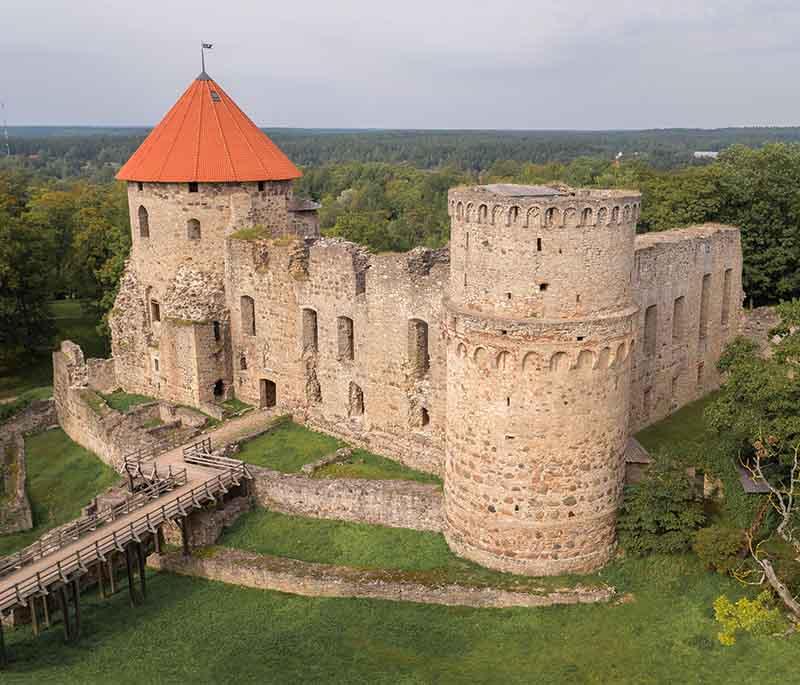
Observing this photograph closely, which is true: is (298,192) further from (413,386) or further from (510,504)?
(510,504)

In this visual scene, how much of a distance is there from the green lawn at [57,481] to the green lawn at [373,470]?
7.97 metres

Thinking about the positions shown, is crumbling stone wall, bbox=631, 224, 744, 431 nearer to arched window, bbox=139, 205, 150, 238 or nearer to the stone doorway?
the stone doorway

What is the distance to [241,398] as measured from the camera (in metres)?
32.9

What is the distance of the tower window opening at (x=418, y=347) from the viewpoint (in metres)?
26.7

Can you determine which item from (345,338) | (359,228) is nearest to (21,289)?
(359,228)

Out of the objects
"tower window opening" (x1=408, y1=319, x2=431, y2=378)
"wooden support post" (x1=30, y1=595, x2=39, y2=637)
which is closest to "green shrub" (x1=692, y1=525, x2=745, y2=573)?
"tower window opening" (x1=408, y1=319, x2=431, y2=378)

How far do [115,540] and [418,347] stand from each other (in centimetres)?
1053

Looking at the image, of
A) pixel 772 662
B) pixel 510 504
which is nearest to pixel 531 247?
pixel 510 504

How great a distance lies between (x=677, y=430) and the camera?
29.8 metres

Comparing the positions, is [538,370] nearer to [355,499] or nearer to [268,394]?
[355,499]

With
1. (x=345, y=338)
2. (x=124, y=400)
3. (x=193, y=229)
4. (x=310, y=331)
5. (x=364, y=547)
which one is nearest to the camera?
(x=364, y=547)

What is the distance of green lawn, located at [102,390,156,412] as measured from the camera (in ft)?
111

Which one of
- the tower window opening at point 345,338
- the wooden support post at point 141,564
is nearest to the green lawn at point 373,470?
the tower window opening at point 345,338

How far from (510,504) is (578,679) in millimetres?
4421
